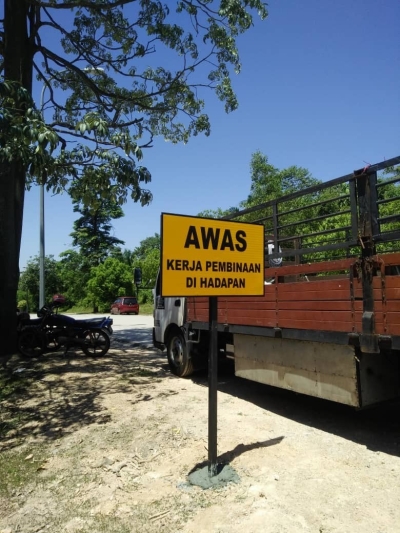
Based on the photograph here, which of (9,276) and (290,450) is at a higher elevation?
(9,276)

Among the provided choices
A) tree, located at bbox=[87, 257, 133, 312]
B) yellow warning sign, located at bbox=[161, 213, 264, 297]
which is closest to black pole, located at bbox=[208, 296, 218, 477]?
yellow warning sign, located at bbox=[161, 213, 264, 297]

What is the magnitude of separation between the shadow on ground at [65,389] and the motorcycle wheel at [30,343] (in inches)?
11.7

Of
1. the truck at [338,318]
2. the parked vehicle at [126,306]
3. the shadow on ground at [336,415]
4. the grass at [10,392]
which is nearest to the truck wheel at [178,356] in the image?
the shadow on ground at [336,415]

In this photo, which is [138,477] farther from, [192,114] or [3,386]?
[192,114]

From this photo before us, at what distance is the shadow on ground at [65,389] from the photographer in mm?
5242

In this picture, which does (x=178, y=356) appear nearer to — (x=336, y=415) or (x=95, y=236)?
(x=336, y=415)

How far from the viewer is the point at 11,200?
9.23m

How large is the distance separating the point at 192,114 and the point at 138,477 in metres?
10.0

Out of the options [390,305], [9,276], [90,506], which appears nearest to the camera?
[90,506]

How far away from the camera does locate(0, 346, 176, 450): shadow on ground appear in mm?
5242

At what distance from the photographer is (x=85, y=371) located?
820 centimetres

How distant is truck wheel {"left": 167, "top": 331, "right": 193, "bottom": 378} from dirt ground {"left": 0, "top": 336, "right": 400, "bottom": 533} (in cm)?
78

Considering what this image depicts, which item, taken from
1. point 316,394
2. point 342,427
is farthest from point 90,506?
point 342,427

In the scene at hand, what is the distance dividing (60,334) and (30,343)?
678 mm
